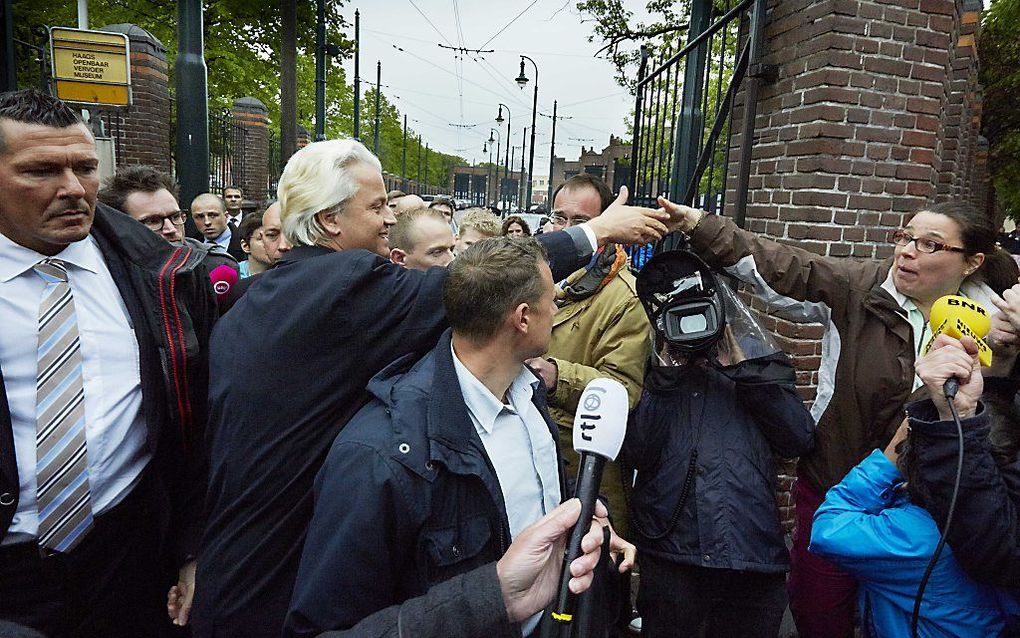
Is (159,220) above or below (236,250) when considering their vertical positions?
above

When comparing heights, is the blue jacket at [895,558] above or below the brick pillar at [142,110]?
below

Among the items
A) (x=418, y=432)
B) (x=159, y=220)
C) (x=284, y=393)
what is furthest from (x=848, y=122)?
(x=159, y=220)

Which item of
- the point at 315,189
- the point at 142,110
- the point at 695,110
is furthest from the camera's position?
the point at 142,110

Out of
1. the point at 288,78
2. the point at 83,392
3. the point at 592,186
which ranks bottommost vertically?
the point at 83,392

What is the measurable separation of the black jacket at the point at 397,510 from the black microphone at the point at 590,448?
29cm

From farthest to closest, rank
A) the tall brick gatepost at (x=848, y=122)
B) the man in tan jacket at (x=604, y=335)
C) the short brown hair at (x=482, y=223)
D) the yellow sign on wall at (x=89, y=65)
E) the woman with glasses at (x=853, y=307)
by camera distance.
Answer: the yellow sign on wall at (x=89, y=65)
the short brown hair at (x=482, y=223)
the tall brick gatepost at (x=848, y=122)
the man in tan jacket at (x=604, y=335)
the woman with glasses at (x=853, y=307)

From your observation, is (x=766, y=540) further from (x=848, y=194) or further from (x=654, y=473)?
(x=848, y=194)

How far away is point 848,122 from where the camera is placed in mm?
3412

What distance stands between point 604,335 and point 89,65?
21.8 ft

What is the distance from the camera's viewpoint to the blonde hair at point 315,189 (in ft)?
6.50

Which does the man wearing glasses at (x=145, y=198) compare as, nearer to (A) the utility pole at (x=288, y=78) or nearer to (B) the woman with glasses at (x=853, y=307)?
(B) the woman with glasses at (x=853, y=307)

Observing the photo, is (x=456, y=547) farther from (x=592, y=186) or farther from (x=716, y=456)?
(x=592, y=186)

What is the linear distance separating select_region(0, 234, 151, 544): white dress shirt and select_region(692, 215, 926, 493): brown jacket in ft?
6.57

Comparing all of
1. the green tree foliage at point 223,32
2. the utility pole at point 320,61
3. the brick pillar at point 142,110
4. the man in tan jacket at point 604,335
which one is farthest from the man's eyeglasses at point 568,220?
the green tree foliage at point 223,32
